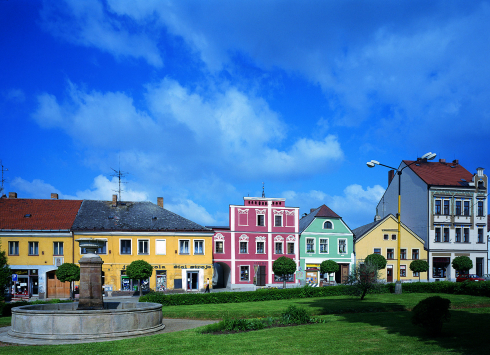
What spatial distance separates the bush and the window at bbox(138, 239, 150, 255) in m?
35.9

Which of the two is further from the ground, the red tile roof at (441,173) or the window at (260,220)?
the red tile roof at (441,173)

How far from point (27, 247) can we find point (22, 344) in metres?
30.9

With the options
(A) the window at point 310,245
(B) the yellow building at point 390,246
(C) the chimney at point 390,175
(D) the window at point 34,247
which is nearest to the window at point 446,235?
(B) the yellow building at point 390,246

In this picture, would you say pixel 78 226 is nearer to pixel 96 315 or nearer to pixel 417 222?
pixel 96 315

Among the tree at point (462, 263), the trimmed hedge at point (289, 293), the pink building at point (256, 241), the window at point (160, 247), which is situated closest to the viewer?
the trimmed hedge at point (289, 293)

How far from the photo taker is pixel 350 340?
14.9 m

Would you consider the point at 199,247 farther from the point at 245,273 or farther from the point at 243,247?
the point at 245,273

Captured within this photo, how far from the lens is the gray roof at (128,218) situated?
1832 inches

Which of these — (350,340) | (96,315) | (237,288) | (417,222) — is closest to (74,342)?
(96,315)

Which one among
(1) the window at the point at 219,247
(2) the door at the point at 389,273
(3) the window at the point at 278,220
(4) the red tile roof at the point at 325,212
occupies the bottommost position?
(2) the door at the point at 389,273

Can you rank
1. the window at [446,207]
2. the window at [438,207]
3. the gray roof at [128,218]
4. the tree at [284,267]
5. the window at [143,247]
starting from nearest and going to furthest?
the gray roof at [128,218] → the window at [143,247] → the tree at [284,267] → the window at [438,207] → the window at [446,207]

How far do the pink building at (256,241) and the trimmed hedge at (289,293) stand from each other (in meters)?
17.8

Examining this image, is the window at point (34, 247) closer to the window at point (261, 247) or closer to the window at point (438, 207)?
the window at point (261, 247)

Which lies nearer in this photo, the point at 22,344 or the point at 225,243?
the point at 22,344
